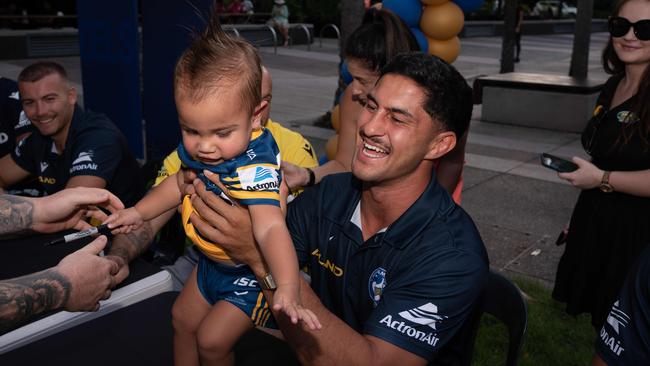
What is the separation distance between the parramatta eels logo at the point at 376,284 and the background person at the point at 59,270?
1067 mm

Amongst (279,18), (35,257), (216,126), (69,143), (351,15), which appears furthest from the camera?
(279,18)

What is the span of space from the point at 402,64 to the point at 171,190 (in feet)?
3.76

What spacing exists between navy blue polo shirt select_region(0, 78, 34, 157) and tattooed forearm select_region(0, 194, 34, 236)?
251cm

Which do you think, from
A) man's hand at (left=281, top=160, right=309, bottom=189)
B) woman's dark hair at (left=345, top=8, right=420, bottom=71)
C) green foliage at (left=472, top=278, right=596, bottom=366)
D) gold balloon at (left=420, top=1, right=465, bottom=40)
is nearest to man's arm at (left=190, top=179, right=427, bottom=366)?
man's hand at (left=281, top=160, right=309, bottom=189)

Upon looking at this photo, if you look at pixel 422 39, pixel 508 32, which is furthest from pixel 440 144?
pixel 508 32

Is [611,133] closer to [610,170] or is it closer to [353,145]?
[610,170]

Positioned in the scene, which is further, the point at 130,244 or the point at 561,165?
the point at 561,165

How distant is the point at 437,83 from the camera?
2492 millimetres

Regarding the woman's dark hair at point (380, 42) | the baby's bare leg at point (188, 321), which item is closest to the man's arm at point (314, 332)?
the baby's bare leg at point (188, 321)

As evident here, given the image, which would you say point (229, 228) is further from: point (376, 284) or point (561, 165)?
point (561, 165)

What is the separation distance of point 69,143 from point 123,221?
6.62 ft

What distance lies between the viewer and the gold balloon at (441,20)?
6438 millimetres

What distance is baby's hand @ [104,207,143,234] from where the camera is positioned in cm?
258

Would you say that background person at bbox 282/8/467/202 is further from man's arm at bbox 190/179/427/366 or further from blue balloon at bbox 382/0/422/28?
blue balloon at bbox 382/0/422/28
